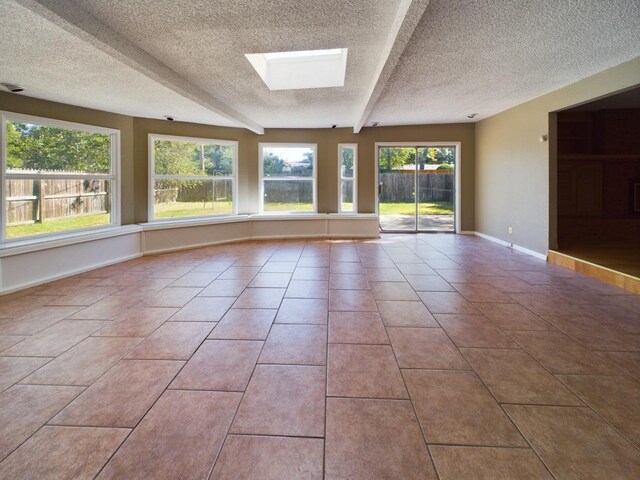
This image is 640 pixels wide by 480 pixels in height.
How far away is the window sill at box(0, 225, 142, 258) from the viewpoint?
157 inches

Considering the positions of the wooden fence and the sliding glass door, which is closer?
the wooden fence

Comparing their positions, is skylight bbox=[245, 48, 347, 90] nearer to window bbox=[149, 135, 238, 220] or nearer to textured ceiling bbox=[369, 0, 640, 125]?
textured ceiling bbox=[369, 0, 640, 125]

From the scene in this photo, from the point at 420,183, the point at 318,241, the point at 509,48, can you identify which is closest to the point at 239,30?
the point at 509,48

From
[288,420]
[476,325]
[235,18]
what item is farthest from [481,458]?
[235,18]

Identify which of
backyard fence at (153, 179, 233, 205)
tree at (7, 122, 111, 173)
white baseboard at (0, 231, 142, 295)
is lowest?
white baseboard at (0, 231, 142, 295)

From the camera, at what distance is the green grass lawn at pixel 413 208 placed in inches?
322

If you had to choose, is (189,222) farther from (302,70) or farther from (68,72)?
(302,70)

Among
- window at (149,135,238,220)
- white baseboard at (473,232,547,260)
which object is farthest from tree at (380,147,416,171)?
window at (149,135,238,220)

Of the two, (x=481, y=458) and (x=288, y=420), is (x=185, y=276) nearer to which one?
(x=288, y=420)

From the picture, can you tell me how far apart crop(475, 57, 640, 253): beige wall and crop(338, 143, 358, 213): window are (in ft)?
8.74

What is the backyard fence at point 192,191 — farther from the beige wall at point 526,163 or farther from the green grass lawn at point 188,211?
the beige wall at point 526,163

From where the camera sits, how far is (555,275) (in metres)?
4.39

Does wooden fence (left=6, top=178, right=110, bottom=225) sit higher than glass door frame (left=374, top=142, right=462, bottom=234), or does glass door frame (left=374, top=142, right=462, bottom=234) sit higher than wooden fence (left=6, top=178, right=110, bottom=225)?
glass door frame (left=374, top=142, right=462, bottom=234)

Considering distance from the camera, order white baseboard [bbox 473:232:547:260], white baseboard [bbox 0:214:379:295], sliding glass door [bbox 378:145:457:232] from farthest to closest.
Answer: sliding glass door [bbox 378:145:457:232]
white baseboard [bbox 473:232:547:260]
white baseboard [bbox 0:214:379:295]
